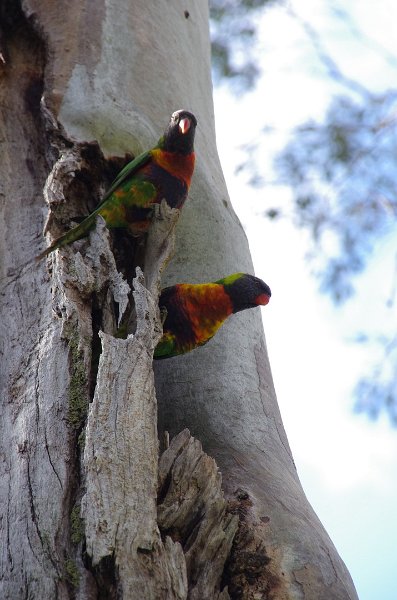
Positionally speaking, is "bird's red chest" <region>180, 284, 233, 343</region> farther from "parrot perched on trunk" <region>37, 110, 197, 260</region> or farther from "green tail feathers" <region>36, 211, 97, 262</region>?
"green tail feathers" <region>36, 211, 97, 262</region>

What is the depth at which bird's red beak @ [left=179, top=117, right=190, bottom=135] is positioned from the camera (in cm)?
248

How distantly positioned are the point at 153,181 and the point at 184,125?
25cm

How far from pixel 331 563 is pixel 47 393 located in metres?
0.84

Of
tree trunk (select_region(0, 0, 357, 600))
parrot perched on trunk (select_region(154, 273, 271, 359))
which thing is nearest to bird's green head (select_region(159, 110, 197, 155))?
tree trunk (select_region(0, 0, 357, 600))

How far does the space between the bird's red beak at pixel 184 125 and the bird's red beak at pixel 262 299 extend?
66 centimetres

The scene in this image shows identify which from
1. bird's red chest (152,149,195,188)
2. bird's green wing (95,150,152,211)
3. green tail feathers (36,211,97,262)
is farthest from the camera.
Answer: bird's red chest (152,149,195,188)

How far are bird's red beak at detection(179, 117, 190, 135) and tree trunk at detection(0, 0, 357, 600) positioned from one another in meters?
0.15

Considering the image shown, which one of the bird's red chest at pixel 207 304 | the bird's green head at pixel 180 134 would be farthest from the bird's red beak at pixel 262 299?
the bird's green head at pixel 180 134

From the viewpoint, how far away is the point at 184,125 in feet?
8.18

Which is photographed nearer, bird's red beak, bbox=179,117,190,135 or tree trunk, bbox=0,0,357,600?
tree trunk, bbox=0,0,357,600

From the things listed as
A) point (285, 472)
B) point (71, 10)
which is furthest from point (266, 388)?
point (71, 10)

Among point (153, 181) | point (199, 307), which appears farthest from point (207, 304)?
point (153, 181)

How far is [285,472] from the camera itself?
2.00 meters

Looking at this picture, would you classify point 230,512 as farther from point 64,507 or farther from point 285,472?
point 64,507
